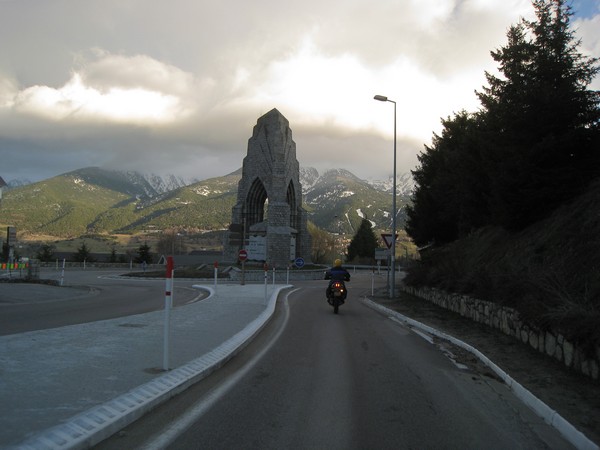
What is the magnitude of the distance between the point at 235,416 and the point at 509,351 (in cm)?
627

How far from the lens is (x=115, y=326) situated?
1091cm

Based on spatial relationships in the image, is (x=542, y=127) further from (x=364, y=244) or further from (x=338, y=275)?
(x=364, y=244)

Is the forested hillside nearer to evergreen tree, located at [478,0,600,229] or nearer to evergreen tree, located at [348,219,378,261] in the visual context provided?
evergreen tree, located at [478,0,600,229]

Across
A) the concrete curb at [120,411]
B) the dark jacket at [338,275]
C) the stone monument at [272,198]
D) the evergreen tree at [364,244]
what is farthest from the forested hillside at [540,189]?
the evergreen tree at [364,244]

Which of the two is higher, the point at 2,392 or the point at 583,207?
the point at 583,207

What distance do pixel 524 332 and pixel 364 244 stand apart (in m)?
88.1

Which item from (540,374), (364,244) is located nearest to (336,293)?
(540,374)

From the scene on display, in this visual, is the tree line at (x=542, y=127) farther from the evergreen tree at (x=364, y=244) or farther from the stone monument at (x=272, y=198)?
the evergreen tree at (x=364, y=244)

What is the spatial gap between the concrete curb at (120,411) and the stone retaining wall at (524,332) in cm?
538

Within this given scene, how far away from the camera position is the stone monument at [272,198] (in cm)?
5297

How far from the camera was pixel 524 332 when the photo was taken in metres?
10.0

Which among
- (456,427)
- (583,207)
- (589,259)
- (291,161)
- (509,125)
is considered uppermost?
(291,161)

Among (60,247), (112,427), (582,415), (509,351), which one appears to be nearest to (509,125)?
(509,351)

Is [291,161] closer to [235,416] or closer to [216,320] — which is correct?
[216,320]
